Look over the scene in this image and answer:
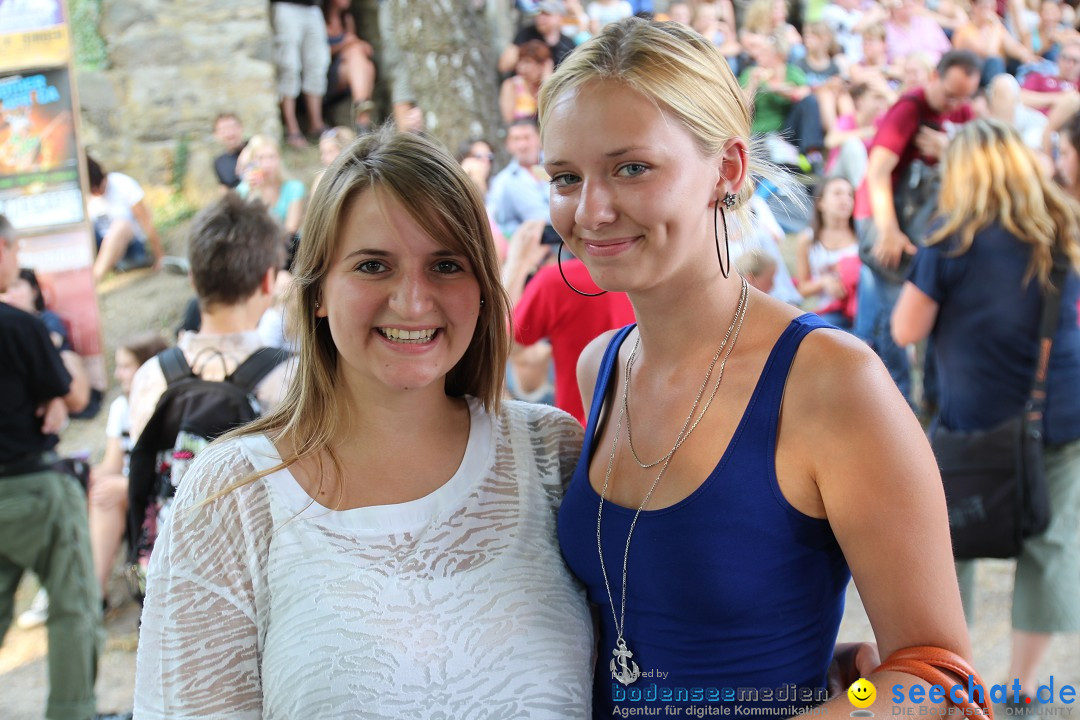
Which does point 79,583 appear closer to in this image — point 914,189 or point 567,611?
point 567,611

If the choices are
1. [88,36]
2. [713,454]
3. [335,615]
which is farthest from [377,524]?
[88,36]

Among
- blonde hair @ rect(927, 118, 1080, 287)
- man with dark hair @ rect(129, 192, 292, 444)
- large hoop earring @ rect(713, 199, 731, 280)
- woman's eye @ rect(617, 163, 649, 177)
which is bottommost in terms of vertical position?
man with dark hair @ rect(129, 192, 292, 444)

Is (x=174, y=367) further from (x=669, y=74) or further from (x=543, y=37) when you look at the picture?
(x=543, y=37)

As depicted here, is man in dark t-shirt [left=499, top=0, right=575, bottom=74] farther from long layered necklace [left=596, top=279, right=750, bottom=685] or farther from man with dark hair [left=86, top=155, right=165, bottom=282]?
long layered necklace [left=596, top=279, right=750, bottom=685]

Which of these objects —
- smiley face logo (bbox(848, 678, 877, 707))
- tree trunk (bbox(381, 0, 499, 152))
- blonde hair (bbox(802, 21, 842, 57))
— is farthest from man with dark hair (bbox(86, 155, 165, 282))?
smiley face logo (bbox(848, 678, 877, 707))

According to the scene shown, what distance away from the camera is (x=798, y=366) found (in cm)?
148

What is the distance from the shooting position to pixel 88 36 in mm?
8289

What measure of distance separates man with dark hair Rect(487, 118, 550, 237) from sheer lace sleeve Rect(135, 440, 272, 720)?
4.55m

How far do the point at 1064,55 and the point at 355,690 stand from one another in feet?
32.2

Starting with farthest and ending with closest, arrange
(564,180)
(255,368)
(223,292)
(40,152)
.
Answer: (40,152) → (223,292) → (255,368) → (564,180)

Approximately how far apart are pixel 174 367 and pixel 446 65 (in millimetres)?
5107

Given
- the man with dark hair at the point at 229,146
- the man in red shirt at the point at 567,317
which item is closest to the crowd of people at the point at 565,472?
the man in red shirt at the point at 567,317

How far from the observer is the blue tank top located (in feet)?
4.86

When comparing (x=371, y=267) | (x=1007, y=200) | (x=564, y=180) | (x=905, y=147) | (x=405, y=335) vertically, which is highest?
(x=564, y=180)
